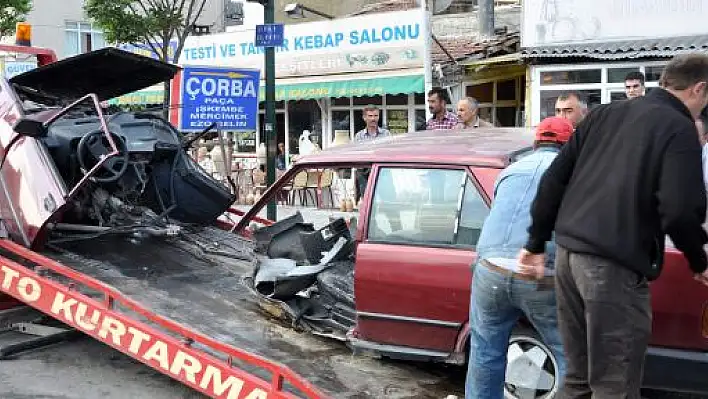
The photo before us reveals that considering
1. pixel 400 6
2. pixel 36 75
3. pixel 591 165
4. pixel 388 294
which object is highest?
pixel 400 6

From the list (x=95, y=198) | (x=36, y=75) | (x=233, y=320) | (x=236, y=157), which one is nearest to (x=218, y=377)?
(x=233, y=320)

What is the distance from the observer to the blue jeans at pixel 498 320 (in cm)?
335

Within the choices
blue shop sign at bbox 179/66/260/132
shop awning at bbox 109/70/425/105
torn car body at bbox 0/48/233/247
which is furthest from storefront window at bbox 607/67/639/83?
torn car body at bbox 0/48/233/247

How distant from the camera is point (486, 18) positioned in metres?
14.7

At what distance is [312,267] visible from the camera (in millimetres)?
5152

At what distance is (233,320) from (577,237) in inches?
111

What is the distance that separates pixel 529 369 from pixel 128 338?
7.45 ft

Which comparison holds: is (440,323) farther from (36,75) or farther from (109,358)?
(36,75)

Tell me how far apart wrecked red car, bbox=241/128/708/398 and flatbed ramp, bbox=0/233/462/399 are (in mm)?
187

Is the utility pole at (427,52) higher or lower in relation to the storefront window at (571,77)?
higher

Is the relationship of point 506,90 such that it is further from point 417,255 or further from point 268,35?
point 417,255

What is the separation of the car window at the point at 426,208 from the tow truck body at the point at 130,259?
0.86 meters

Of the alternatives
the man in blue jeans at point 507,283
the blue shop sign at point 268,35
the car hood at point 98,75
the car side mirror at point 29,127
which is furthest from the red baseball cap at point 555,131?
the blue shop sign at point 268,35

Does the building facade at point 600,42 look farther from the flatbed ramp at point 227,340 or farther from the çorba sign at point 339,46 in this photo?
the flatbed ramp at point 227,340
